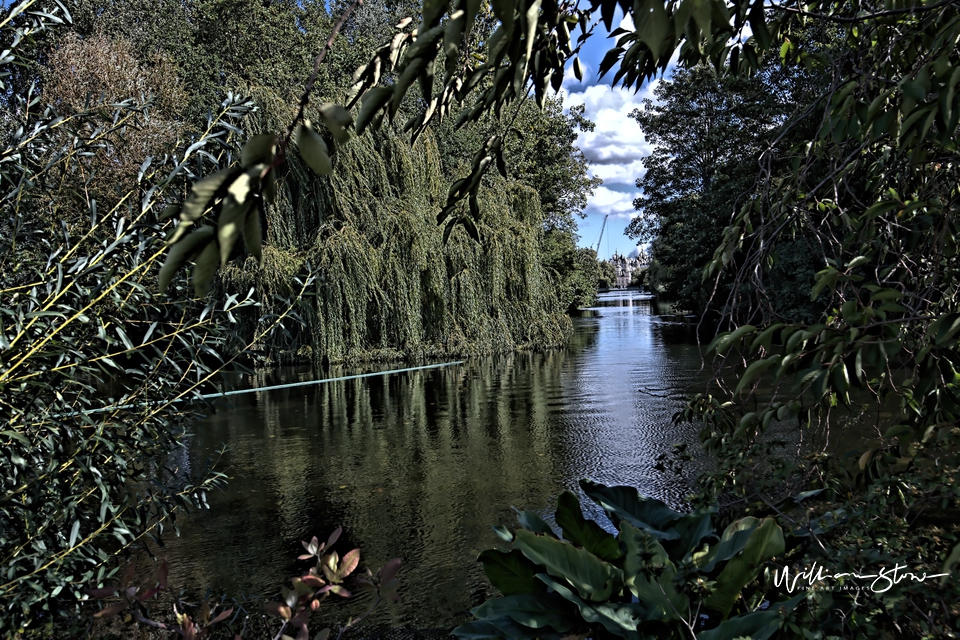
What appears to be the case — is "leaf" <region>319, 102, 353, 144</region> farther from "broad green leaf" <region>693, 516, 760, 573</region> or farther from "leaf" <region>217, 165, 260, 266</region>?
"broad green leaf" <region>693, 516, 760, 573</region>

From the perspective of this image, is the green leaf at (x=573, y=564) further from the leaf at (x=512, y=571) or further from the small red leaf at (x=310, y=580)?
the small red leaf at (x=310, y=580)

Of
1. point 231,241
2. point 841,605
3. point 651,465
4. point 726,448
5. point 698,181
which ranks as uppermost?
point 698,181

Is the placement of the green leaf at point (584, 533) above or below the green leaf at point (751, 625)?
above

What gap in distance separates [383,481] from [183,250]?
5342 mm

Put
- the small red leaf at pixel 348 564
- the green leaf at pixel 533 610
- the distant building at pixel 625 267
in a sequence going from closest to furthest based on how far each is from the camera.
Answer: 1. the small red leaf at pixel 348 564
2. the green leaf at pixel 533 610
3. the distant building at pixel 625 267

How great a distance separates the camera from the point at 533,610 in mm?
2559

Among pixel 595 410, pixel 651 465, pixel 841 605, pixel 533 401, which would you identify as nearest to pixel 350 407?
pixel 533 401

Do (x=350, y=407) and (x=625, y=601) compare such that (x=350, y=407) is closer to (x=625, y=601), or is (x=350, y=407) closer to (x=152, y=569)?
(x=152, y=569)

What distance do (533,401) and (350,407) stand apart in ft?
8.82

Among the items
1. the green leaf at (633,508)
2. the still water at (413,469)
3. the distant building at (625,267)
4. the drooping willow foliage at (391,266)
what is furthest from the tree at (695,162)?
the distant building at (625,267)

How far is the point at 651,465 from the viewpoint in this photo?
6.00 m

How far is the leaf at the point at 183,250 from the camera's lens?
0.72 m

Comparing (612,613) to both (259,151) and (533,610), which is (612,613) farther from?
(259,151)

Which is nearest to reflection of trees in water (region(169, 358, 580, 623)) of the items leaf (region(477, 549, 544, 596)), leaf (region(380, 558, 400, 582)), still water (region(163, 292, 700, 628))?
still water (region(163, 292, 700, 628))
